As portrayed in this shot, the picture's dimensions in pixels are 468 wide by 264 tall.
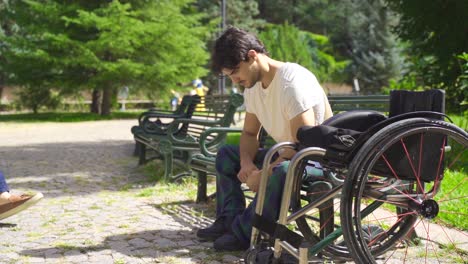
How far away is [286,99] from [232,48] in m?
0.40

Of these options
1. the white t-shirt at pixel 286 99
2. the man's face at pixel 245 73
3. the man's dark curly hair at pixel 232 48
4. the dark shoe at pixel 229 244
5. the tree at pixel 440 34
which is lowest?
the dark shoe at pixel 229 244

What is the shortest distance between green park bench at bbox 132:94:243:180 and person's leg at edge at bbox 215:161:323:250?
1.69 meters

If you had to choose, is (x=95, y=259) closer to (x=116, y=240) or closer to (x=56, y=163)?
(x=116, y=240)

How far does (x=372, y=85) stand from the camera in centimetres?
4466

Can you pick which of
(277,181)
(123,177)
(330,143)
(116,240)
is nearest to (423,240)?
(277,181)

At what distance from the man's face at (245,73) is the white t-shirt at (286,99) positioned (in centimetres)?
12

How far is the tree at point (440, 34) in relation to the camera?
31.1 feet

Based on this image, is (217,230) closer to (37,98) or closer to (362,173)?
(362,173)

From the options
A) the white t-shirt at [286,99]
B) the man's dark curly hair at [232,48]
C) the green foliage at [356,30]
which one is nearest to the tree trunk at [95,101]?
the green foliage at [356,30]

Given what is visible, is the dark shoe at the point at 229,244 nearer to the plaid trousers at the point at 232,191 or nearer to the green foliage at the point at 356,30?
the plaid trousers at the point at 232,191

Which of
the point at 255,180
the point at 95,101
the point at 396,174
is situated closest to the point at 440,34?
the point at 255,180

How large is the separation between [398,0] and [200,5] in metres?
39.3

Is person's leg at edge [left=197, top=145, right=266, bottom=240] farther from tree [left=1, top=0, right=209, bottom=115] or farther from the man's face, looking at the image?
tree [left=1, top=0, right=209, bottom=115]

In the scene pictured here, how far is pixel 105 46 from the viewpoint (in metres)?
21.7
